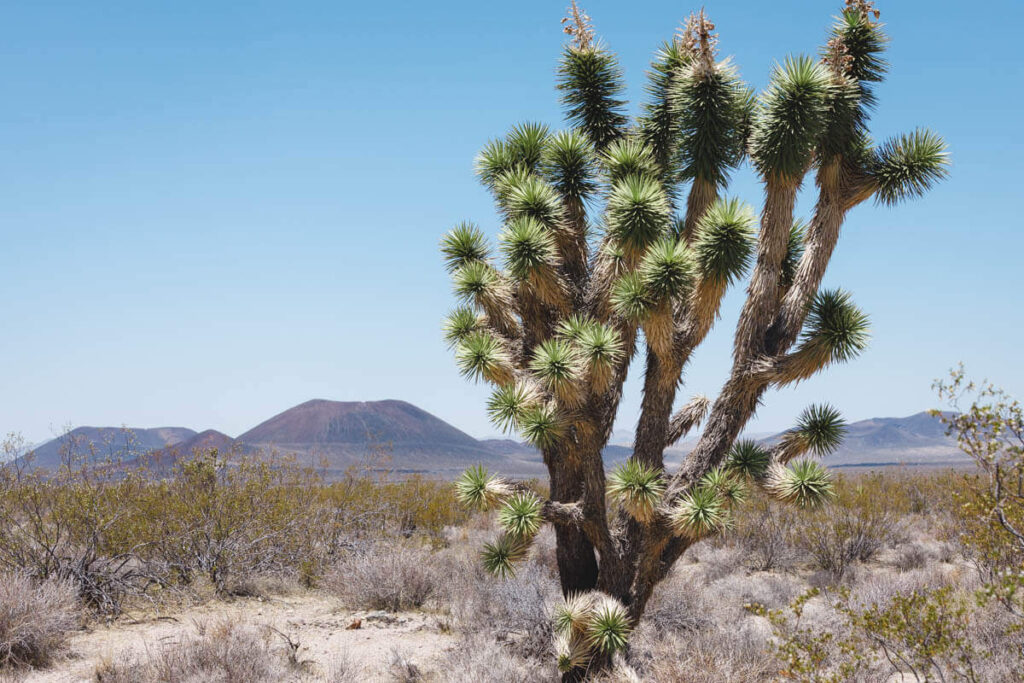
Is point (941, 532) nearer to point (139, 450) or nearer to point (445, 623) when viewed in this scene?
point (445, 623)

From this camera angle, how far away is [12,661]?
7.73m

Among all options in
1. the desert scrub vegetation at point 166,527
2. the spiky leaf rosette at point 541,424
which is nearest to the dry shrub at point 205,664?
the desert scrub vegetation at point 166,527

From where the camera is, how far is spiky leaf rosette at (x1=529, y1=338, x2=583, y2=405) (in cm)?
619

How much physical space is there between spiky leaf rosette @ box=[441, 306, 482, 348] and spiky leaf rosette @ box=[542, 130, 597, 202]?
4.81 feet

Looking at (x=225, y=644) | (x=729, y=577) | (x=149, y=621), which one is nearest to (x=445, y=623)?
(x=225, y=644)

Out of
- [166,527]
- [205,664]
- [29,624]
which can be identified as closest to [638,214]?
[205,664]

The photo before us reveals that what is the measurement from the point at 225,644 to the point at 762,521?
1072 centimetres

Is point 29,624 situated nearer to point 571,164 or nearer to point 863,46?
point 571,164

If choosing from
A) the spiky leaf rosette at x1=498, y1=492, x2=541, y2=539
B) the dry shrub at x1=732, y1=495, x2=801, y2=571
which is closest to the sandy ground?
the spiky leaf rosette at x1=498, y1=492, x2=541, y2=539

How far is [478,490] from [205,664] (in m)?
3.13

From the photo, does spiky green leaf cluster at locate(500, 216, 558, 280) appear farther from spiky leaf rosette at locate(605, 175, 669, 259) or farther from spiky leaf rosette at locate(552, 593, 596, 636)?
spiky leaf rosette at locate(552, 593, 596, 636)

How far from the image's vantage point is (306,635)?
9.17m

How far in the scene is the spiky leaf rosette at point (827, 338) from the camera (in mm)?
5844

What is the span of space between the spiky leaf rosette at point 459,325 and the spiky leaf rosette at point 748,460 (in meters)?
2.63
